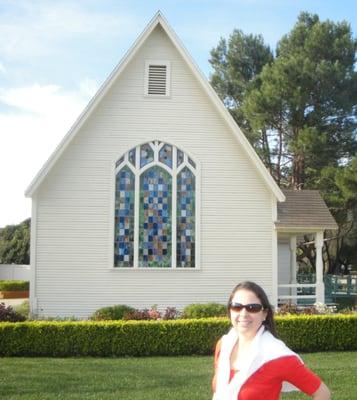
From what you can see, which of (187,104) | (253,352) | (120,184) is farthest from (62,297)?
(253,352)

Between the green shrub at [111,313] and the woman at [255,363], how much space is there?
12.8 m

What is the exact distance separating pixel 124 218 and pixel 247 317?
14785 mm

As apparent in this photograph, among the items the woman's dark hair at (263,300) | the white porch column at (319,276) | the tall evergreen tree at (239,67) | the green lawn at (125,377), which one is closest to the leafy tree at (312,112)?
the tall evergreen tree at (239,67)

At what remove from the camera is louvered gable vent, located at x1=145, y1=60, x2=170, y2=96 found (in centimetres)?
1858

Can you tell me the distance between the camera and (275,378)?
3.40m

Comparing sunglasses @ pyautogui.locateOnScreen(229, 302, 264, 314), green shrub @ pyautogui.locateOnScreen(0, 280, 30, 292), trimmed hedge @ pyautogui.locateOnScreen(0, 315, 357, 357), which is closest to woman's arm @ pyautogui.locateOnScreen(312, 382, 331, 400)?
sunglasses @ pyautogui.locateOnScreen(229, 302, 264, 314)

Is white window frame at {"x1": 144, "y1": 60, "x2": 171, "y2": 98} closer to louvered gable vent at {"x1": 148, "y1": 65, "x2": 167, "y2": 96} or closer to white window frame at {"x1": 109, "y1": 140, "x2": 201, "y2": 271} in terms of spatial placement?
louvered gable vent at {"x1": 148, "y1": 65, "x2": 167, "y2": 96}

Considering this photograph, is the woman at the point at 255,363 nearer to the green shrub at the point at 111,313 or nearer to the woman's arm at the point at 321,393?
the woman's arm at the point at 321,393

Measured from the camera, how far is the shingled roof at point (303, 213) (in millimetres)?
19438

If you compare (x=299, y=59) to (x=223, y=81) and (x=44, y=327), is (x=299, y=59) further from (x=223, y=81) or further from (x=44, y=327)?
(x=44, y=327)

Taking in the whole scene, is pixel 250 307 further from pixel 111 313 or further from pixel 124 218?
pixel 124 218

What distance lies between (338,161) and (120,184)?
2175cm

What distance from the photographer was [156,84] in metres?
18.6

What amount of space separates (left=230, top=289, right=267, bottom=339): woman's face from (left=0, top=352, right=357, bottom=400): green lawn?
550 centimetres
